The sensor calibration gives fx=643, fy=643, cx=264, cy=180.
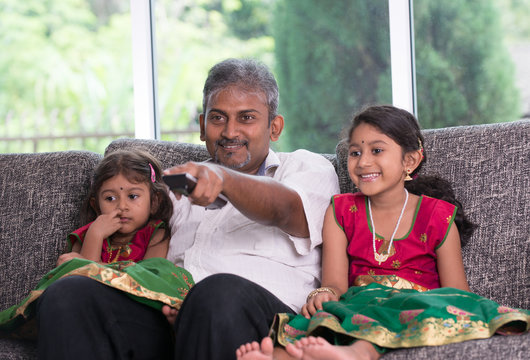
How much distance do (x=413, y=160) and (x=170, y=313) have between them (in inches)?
32.7

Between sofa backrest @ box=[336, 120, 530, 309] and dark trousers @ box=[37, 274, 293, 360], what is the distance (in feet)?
2.16

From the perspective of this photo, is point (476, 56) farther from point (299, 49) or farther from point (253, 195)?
point (253, 195)

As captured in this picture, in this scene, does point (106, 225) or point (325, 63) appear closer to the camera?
point (106, 225)

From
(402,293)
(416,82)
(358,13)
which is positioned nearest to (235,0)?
(358,13)

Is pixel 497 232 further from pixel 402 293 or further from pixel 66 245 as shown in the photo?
pixel 66 245

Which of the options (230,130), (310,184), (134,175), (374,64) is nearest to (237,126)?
(230,130)

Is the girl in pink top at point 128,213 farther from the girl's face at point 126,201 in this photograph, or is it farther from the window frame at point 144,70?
the window frame at point 144,70

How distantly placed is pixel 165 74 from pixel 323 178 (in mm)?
1944

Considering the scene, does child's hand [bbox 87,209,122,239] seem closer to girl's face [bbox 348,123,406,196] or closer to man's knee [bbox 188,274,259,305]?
man's knee [bbox 188,274,259,305]

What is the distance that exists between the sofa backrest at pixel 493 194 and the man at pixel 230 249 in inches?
14.7

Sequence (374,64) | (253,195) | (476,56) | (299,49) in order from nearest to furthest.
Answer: (253,195), (476,56), (374,64), (299,49)

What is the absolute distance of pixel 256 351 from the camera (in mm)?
1328

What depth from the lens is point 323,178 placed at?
75.8 inches

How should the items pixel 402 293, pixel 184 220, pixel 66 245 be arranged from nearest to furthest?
1. pixel 402 293
2. pixel 184 220
3. pixel 66 245
